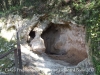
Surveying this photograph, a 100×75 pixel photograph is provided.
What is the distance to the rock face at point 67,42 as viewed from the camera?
823 cm

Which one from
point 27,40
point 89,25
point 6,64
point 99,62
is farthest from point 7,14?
point 99,62

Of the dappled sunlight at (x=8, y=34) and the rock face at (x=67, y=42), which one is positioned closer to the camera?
the rock face at (x=67, y=42)

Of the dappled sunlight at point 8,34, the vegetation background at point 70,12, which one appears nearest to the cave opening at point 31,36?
the dappled sunlight at point 8,34

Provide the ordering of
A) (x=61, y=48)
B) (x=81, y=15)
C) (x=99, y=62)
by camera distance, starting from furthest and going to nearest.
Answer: (x=61, y=48) < (x=81, y=15) < (x=99, y=62)

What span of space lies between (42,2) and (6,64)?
4.17 metres

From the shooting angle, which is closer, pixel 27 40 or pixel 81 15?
pixel 81 15

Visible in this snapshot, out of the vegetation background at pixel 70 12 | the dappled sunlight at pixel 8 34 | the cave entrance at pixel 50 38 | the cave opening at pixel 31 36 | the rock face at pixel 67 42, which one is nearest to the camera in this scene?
the vegetation background at pixel 70 12

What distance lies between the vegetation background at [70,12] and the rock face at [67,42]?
571mm

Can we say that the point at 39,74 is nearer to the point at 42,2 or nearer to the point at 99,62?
the point at 99,62

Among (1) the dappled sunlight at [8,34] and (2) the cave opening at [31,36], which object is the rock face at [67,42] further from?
(1) the dappled sunlight at [8,34]

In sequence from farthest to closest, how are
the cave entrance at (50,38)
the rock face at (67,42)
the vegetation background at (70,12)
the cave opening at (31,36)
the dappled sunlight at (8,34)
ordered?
the cave entrance at (50,38), the cave opening at (31,36), the dappled sunlight at (8,34), the rock face at (67,42), the vegetation background at (70,12)

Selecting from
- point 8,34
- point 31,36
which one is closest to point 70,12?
point 31,36

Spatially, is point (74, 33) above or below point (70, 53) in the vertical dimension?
above

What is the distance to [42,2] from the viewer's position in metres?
9.23
